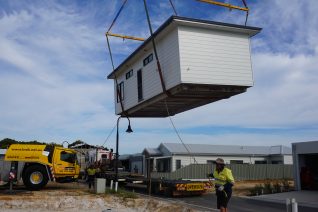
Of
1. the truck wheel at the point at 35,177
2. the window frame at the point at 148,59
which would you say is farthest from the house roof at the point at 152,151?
the window frame at the point at 148,59

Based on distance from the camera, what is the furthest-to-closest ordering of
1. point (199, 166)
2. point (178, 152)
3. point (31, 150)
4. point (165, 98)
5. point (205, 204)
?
point (178, 152) → point (199, 166) → point (31, 150) → point (205, 204) → point (165, 98)

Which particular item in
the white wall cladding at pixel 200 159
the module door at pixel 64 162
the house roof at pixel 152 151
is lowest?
the module door at pixel 64 162

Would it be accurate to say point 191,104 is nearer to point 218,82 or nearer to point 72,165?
point 218,82

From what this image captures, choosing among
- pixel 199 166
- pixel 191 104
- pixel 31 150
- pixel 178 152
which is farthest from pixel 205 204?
pixel 178 152

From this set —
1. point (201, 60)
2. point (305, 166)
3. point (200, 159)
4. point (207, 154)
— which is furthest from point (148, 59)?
point (207, 154)

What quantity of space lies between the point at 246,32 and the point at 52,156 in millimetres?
12558

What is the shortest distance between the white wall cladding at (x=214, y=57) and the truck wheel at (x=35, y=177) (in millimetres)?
10805

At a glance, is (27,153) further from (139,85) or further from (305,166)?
(305,166)

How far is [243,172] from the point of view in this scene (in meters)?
36.7

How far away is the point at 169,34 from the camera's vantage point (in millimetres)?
16172

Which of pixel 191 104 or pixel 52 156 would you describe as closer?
pixel 191 104

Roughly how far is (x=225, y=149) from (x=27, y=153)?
27.4 m

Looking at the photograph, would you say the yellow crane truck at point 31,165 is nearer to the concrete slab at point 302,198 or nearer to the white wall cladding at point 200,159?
the concrete slab at point 302,198

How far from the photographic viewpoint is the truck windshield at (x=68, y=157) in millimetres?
22820
